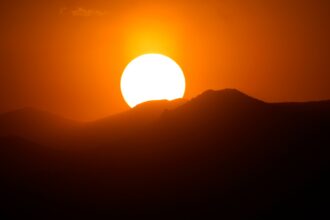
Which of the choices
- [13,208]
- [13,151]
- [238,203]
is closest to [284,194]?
[238,203]

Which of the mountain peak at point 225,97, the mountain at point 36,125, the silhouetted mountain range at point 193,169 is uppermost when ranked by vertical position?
the mountain at point 36,125

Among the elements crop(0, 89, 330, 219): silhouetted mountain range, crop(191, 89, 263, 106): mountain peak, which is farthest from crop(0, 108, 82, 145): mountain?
crop(191, 89, 263, 106): mountain peak

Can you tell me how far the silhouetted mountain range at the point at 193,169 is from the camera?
23.4 m

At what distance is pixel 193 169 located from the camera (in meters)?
26.9

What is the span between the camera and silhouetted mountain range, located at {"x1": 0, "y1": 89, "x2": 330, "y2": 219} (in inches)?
922

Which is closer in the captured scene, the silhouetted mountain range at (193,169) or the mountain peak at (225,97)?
the silhouetted mountain range at (193,169)

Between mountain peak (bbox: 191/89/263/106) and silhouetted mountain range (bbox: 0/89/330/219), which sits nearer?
silhouetted mountain range (bbox: 0/89/330/219)

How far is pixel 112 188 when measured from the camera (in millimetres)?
26031

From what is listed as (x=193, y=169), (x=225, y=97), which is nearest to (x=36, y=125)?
(x=225, y=97)

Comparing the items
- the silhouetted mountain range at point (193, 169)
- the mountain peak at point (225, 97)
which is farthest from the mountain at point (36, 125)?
the mountain peak at point (225, 97)

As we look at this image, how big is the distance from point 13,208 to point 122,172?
21.4ft

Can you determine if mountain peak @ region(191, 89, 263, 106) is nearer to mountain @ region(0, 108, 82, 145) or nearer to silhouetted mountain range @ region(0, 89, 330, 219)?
silhouetted mountain range @ region(0, 89, 330, 219)

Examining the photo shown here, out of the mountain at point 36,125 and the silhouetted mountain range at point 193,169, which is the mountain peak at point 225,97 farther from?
the mountain at point 36,125

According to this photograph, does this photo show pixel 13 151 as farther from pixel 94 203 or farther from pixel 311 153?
pixel 311 153
